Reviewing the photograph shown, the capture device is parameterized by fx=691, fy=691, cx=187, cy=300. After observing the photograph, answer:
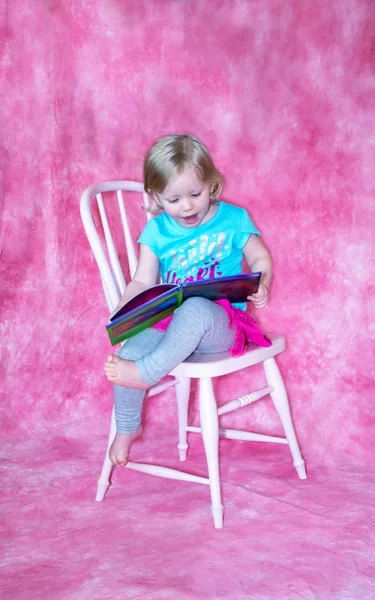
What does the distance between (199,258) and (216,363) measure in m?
0.34

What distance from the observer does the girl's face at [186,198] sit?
5.33ft

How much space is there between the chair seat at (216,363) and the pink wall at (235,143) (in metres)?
0.44

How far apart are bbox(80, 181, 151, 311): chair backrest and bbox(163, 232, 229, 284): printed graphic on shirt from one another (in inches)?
5.9

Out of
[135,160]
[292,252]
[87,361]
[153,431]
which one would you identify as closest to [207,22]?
[135,160]

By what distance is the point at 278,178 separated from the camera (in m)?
1.97

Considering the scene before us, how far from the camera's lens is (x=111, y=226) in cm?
206

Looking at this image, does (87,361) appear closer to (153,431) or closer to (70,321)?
(70,321)

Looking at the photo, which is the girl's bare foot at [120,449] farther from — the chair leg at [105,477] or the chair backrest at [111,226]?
the chair backrest at [111,226]

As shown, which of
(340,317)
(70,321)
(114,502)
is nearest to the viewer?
(114,502)

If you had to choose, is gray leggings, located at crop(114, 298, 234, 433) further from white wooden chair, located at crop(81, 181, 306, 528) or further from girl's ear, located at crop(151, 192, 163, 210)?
girl's ear, located at crop(151, 192, 163, 210)

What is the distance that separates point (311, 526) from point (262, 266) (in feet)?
2.06

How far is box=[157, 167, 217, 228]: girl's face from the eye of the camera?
1.62m

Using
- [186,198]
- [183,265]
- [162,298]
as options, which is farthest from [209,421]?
[186,198]

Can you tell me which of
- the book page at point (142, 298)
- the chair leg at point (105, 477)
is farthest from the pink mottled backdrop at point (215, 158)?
→ the book page at point (142, 298)
